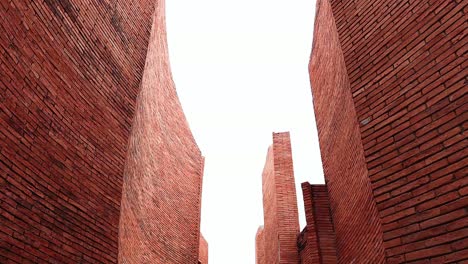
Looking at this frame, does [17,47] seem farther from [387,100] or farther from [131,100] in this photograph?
[387,100]

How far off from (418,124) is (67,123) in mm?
3413

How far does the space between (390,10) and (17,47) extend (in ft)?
12.4

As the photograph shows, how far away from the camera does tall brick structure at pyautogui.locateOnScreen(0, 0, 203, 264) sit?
342cm

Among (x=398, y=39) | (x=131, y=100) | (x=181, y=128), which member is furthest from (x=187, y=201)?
(x=398, y=39)

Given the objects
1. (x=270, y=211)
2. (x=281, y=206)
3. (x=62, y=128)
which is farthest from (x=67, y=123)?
(x=270, y=211)

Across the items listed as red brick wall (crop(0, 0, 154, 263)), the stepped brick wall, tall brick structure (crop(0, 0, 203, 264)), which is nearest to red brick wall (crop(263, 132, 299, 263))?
tall brick structure (crop(0, 0, 203, 264))

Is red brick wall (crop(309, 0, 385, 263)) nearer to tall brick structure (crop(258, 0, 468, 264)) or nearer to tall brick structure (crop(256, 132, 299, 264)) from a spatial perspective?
tall brick structure (crop(258, 0, 468, 264))

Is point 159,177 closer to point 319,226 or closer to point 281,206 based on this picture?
point 281,206

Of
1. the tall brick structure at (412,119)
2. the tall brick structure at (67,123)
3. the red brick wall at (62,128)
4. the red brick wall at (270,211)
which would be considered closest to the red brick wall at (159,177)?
the tall brick structure at (67,123)

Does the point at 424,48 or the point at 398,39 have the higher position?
the point at 398,39

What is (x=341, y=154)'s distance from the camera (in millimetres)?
7520

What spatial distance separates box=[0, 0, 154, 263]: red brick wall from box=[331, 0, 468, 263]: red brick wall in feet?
9.49

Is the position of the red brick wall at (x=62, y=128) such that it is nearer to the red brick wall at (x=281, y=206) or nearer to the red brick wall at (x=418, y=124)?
the red brick wall at (x=418, y=124)

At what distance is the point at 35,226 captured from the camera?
3.53 m
